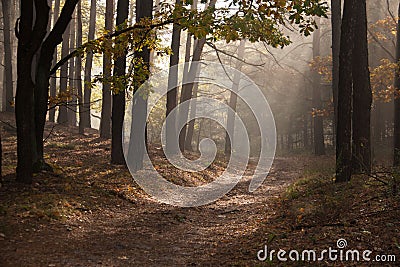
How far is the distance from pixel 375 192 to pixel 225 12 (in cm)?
526

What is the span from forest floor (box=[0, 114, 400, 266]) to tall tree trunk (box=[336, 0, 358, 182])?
0.65 m

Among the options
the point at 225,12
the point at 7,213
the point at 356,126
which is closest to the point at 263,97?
the point at 356,126

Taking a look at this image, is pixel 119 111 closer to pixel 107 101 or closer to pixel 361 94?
pixel 107 101

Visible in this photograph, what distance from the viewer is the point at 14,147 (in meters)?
16.8

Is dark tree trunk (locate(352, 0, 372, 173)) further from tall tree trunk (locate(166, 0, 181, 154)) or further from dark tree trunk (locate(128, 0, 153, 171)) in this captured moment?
tall tree trunk (locate(166, 0, 181, 154))

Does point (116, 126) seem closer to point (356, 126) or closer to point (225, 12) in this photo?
point (225, 12)

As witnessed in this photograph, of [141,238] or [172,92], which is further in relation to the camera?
[172,92]

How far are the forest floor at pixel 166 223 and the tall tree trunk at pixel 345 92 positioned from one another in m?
0.65

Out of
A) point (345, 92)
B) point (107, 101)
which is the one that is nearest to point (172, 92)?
point (107, 101)

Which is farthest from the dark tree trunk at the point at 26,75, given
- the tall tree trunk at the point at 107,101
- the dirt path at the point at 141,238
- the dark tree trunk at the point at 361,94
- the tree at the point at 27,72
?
the tall tree trunk at the point at 107,101

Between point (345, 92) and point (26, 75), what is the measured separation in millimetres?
8575

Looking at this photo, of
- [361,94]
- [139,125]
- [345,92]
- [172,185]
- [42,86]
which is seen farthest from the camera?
[139,125]

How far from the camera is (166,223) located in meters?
10.1

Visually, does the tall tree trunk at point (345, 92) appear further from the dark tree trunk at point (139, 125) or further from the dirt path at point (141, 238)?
the dark tree trunk at point (139, 125)
